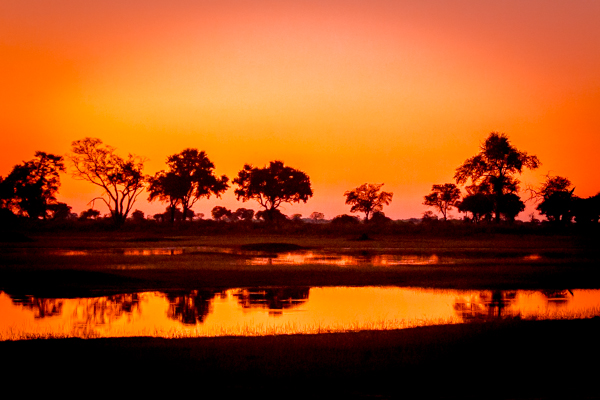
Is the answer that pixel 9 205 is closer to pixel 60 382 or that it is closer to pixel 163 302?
pixel 163 302

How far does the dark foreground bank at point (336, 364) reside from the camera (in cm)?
1220

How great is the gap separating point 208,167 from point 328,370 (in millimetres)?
122951

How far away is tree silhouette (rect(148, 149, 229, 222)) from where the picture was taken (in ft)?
425

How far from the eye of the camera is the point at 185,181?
427ft

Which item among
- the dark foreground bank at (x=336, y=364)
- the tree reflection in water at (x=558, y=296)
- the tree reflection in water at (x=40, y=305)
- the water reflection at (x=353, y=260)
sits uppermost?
the water reflection at (x=353, y=260)

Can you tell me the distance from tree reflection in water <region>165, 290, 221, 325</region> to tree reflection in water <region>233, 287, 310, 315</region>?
1535 millimetres

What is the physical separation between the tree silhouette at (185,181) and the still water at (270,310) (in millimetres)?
100229

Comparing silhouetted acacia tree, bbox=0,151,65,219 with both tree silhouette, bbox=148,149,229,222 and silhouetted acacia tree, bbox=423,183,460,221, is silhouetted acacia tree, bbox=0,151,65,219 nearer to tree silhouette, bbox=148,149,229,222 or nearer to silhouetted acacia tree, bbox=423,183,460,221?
tree silhouette, bbox=148,149,229,222

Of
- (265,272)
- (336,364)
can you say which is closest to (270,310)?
(336,364)

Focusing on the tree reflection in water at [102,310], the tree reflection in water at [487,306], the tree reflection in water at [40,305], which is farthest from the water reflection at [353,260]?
the tree reflection in water at [40,305]

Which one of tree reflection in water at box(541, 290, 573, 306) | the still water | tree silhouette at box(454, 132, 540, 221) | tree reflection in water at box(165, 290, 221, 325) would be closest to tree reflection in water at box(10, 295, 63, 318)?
the still water

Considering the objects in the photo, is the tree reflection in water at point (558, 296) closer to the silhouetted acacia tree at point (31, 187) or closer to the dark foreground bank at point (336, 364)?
the dark foreground bank at point (336, 364)

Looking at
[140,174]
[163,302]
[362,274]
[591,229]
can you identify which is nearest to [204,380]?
[163,302]

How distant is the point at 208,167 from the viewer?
134000 mm
